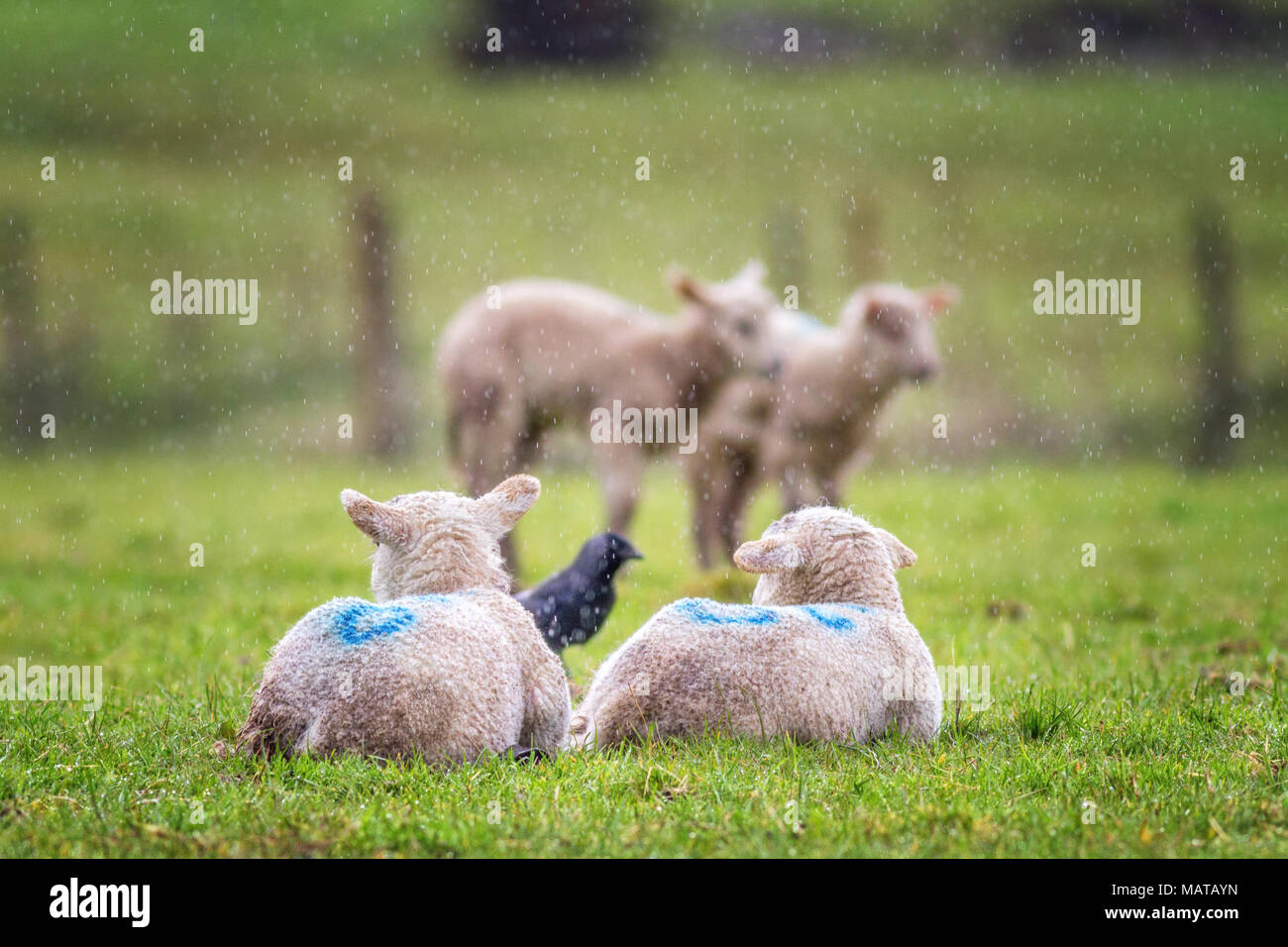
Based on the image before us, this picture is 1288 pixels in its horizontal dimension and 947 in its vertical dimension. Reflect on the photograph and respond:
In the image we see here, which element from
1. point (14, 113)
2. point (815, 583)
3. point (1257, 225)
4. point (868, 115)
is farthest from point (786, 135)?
point (815, 583)

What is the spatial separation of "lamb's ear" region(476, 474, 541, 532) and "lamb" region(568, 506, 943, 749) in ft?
1.74

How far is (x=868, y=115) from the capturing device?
25.5 m

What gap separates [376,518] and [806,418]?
4.60m

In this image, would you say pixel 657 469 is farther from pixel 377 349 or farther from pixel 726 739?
pixel 726 739

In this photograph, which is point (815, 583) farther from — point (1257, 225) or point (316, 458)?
point (1257, 225)

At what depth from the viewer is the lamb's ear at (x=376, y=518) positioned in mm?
4066

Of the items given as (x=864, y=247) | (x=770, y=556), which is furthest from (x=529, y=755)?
(x=864, y=247)

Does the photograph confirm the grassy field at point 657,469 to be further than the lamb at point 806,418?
No

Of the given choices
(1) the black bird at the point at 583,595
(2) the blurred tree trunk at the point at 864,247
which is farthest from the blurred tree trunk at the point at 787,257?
(1) the black bird at the point at 583,595

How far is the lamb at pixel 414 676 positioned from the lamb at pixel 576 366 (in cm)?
351

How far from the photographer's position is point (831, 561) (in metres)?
4.43

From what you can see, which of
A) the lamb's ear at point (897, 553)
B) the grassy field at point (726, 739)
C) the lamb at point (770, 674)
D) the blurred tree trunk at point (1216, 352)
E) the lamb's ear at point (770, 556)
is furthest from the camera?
the blurred tree trunk at point (1216, 352)

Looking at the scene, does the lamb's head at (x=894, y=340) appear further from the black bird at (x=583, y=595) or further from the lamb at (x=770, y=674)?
the lamb at (x=770, y=674)
